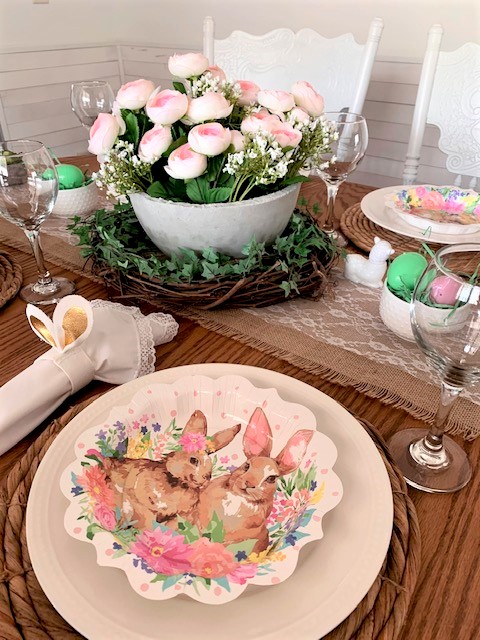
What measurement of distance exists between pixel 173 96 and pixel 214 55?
1.11 metres

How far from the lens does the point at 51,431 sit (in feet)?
1.62

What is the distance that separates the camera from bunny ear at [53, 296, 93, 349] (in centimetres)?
57

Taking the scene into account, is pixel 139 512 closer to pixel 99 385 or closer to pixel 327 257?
pixel 99 385

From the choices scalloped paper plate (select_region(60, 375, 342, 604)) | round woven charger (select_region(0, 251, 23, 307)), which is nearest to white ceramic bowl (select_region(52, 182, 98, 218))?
round woven charger (select_region(0, 251, 23, 307))

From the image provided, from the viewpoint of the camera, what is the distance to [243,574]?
0.36 meters

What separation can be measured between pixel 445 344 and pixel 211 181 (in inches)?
14.7

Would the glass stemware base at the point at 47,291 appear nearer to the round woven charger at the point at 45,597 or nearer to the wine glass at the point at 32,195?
the wine glass at the point at 32,195

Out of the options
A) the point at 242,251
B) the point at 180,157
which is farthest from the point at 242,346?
the point at 180,157

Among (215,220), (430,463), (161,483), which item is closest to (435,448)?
(430,463)

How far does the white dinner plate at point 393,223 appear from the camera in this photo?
86 cm

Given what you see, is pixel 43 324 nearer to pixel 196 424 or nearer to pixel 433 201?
pixel 196 424

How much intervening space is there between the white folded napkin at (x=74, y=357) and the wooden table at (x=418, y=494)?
0.06 feet

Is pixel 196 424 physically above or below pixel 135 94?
below

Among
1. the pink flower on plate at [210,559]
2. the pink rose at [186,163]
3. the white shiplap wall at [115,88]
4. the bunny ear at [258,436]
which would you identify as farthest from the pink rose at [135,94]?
the white shiplap wall at [115,88]
